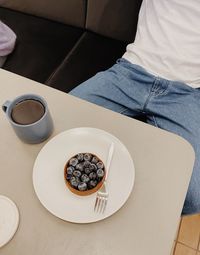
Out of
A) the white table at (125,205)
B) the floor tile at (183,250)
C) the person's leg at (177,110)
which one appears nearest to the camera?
the white table at (125,205)

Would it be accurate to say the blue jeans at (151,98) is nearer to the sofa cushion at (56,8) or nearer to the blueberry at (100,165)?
the blueberry at (100,165)

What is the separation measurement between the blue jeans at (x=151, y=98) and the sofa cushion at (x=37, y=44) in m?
0.35

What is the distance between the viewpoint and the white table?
0.51 meters

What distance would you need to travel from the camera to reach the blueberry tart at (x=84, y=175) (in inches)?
21.2

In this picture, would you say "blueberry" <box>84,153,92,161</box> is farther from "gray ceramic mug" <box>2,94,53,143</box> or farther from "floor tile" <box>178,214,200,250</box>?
"floor tile" <box>178,214,200,250</box>

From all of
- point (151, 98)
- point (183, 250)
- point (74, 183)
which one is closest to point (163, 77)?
point (151, 98)

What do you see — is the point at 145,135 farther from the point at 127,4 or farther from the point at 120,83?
the point at 127,4

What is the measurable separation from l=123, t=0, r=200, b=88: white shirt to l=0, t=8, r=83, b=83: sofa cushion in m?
0.46

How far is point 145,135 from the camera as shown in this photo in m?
0.63

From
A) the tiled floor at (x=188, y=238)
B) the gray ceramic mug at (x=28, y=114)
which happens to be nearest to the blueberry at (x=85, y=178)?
the gray ceramic mug at (x=28, y=114)

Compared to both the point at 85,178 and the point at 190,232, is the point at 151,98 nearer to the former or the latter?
the point at 85,178

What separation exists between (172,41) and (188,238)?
0.85 metres

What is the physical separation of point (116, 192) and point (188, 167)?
0.55 ft

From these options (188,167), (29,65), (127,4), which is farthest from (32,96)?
(127,4)
